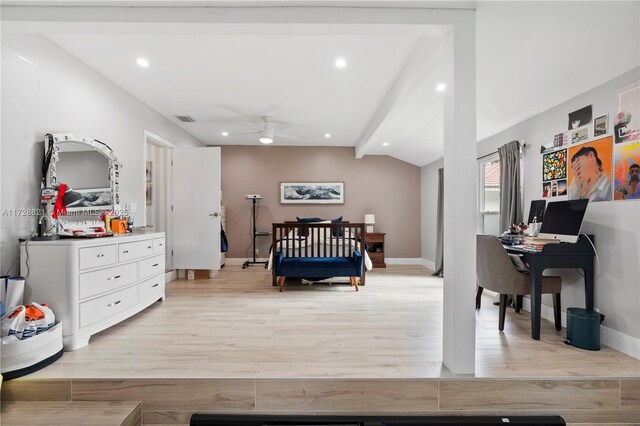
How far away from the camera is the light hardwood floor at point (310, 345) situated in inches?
77.5

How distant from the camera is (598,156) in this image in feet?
8.32

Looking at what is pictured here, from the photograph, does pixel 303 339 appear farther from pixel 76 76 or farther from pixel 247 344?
pixel 76 76

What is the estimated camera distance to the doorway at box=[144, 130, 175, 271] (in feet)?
16.0

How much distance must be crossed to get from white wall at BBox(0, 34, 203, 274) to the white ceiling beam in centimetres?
310

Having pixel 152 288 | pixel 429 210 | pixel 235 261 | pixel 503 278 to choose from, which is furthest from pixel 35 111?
pixel 429 210

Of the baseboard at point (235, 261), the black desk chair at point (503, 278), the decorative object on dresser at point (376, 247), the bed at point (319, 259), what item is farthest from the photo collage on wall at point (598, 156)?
the baseboard at point (235, 261)

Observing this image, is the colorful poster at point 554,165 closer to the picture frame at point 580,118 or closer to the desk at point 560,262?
the picture frame at point 580,118

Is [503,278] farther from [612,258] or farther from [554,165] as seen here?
[554,165]

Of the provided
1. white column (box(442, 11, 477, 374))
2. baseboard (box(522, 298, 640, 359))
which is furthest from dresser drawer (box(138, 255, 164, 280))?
baseboard (box(522, 298, 640, 359))

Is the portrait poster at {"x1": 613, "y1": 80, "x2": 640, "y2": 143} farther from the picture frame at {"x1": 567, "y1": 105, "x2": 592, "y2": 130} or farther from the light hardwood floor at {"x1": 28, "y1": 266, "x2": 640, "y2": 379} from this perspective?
the light hardwood floor at {"x1": 28, "y1": 266, "x2": 640, "y2": 379}

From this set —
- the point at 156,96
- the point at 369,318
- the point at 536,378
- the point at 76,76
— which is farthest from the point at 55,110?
the point at 536,378

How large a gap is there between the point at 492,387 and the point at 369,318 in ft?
4.17

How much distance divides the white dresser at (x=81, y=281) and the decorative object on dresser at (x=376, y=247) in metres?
4.29

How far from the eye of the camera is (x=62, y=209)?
8.13ft
